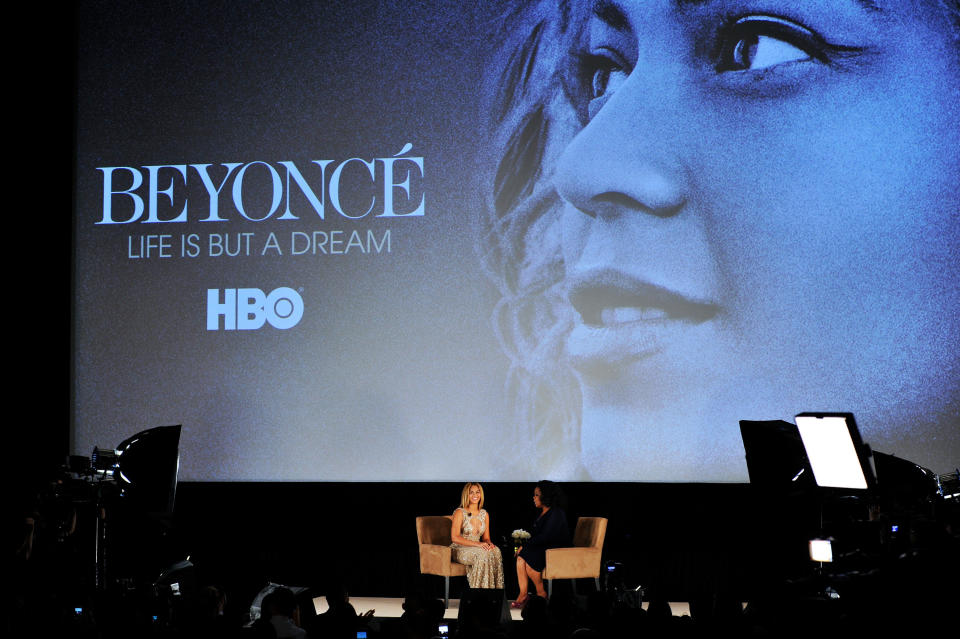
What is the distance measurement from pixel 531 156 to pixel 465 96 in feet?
2.23

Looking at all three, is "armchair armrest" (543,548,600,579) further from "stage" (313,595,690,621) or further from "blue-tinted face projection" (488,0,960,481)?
"blue-tinted face projection" (488,0,960,481)

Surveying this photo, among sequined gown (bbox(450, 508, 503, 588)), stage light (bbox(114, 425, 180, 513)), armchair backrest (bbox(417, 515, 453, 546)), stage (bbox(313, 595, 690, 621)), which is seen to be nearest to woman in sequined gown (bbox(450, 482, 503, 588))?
sequined gown (bbox(450, 508, 503, 588))

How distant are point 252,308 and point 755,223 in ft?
12.2

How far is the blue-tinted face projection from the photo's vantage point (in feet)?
21.7

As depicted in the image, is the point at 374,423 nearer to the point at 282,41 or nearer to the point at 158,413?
the point at 158,413

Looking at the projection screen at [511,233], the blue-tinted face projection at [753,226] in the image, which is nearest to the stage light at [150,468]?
the projection screen at [511,233]

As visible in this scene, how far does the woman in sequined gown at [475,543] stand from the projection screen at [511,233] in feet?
0.95

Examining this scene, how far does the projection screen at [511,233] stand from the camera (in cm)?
669

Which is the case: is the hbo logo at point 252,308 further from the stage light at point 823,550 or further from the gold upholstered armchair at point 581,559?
the stage light at point 823,550

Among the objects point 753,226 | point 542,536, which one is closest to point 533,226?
point 753,226

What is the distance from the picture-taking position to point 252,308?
24.4 ft

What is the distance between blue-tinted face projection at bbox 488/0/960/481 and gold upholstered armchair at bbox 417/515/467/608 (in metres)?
1.11

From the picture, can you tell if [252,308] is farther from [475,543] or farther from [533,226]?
[475,543]

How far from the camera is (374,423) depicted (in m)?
7.23
